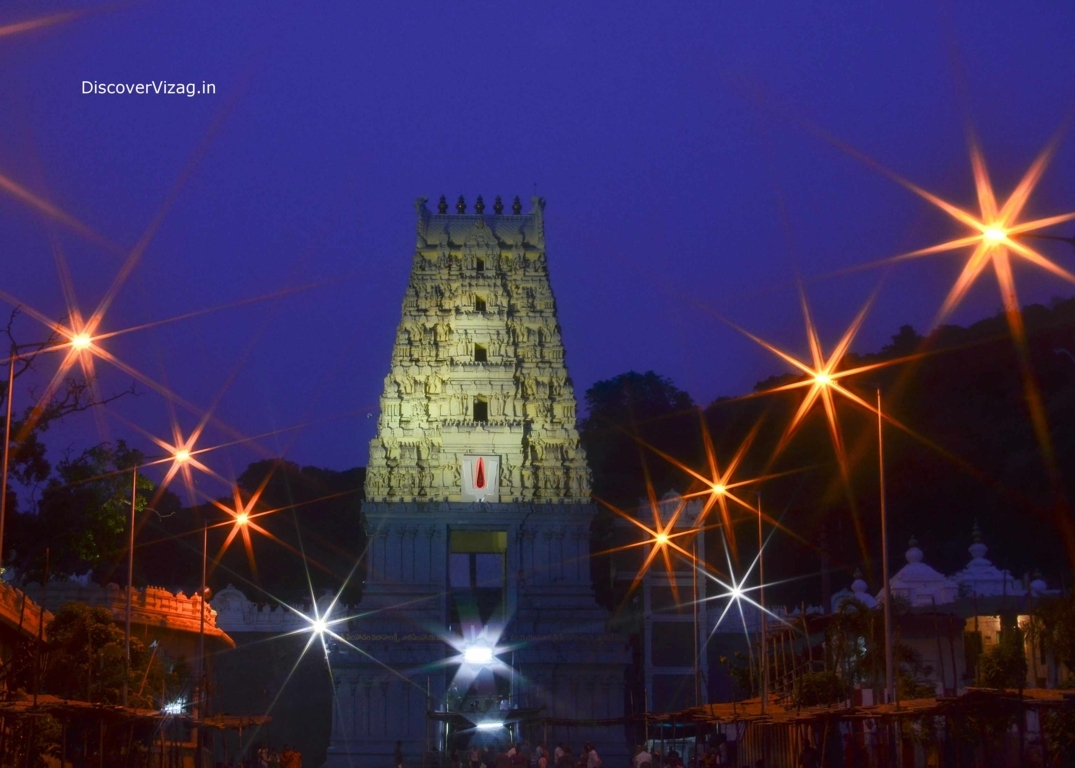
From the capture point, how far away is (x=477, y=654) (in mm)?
64125

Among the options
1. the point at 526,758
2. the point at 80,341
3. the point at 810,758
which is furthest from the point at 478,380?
the point at 80,341

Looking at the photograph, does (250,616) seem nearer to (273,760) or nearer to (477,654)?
(477,654)

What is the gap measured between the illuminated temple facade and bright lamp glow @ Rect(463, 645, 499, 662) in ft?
0.20

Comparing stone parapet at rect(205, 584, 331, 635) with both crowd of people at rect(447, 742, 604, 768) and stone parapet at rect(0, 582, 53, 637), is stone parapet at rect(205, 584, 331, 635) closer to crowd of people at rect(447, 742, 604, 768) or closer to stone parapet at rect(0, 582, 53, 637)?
crowd of people at rect(447, 742, 604, 768)

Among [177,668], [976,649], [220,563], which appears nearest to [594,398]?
[220,563]

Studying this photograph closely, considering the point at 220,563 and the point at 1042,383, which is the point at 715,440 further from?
the point at 220,563

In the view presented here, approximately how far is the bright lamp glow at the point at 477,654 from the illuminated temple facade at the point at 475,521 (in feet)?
0.20

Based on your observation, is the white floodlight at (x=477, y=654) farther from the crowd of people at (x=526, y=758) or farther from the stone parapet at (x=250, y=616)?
the stone parapet at (x=250, y=616)

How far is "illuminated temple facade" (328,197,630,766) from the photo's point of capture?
206 feet

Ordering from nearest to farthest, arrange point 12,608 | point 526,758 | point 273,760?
point 12,608 → point 526,758 → point 273,760

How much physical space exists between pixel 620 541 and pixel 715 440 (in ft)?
78.6

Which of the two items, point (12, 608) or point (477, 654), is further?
point (477, 654)

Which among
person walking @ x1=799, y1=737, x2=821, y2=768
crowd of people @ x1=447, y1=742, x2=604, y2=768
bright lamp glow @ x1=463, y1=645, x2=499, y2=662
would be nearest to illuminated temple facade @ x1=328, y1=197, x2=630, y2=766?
bright lamp glow @ x1=463, y1=645, x2=499, y2=662

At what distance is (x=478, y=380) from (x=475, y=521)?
650cm
